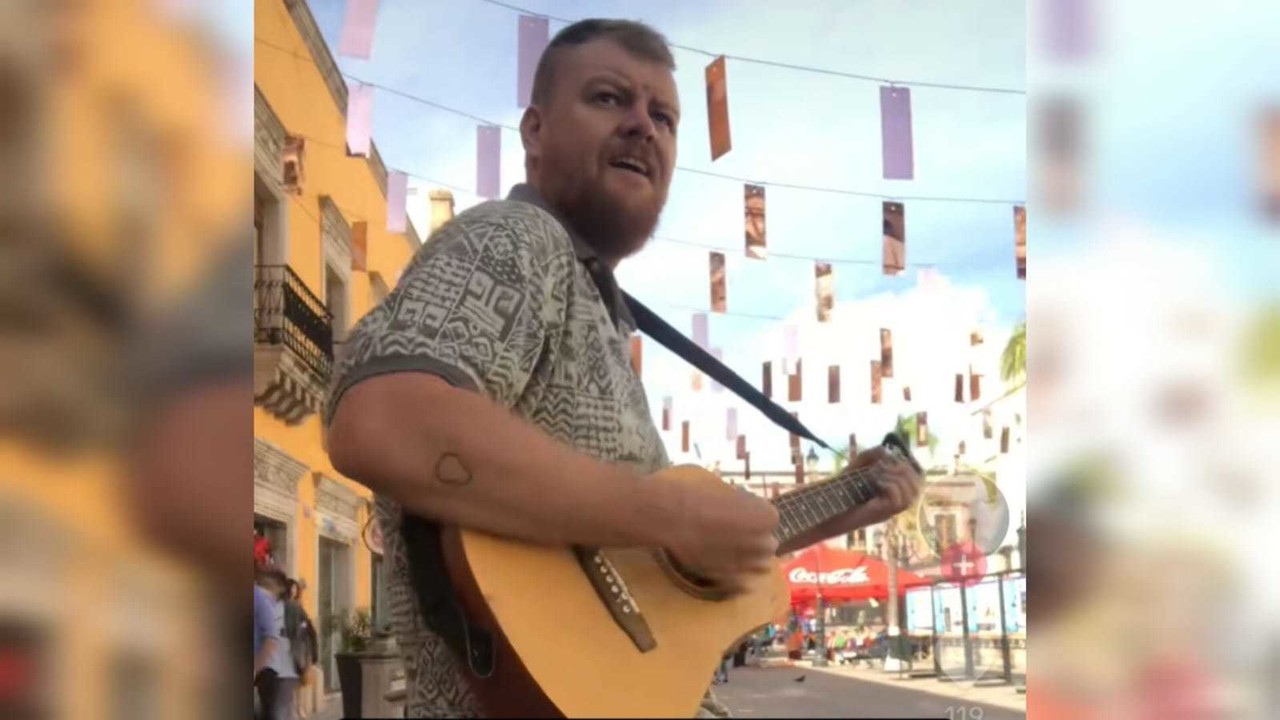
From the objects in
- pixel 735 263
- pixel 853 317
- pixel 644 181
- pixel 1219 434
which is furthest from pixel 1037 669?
pixel 644 181

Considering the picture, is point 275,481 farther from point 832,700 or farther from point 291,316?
point 832,700

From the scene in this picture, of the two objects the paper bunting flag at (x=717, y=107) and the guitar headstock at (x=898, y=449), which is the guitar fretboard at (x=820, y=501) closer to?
the guitar headstock at (x=898, y=449)

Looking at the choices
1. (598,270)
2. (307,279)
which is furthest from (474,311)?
(307,279)

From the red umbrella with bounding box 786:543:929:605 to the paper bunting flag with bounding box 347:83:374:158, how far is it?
0.58m

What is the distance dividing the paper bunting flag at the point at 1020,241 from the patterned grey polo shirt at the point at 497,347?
0.70 metres

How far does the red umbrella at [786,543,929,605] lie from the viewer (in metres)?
1.04

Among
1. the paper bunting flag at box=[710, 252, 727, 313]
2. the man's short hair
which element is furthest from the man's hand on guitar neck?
the man's short hair

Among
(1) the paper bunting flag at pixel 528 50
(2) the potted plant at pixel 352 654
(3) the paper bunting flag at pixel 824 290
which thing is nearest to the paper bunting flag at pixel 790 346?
(3) the paper bunting flag at pixel 824 290

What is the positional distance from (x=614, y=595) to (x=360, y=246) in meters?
0.45

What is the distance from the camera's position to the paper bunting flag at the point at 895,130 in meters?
1.22

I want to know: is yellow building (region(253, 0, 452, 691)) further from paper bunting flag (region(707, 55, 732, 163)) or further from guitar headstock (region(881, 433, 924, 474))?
guitar headstock (region(881, 433, 924, 474))

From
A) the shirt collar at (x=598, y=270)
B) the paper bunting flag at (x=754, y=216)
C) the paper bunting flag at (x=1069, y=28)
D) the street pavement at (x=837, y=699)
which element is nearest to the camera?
the shirt collar at (x=598, y=270)

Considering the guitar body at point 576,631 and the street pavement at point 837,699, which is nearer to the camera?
the guitar body at point 576,631

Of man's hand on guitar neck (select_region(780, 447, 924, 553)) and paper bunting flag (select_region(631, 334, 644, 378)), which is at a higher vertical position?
paper bunting flag (select_region(631, 334, 644, 378))
